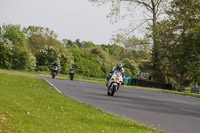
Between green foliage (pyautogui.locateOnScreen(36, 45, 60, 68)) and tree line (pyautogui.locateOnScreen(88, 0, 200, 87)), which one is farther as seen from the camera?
green foliage (pyautogui.locateOnScreen(36, 45, 60, 68))

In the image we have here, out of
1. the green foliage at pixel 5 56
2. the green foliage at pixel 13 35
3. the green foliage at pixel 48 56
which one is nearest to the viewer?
the green foliage at pixel 5 56

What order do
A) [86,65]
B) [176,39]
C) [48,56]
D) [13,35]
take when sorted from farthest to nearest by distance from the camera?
[13,35], [86,65], [48,56], [176,39]

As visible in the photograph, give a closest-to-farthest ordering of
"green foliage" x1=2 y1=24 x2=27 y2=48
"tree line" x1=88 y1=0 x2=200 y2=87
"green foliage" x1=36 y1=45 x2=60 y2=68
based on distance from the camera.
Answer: "tree line" x1=88 y1=0 x2=200 y2=87 → "green foliage" x1=36 y1=45 x2=60 y2=68 → "green foliage" x1=2 y1=24 x2=27 y2=48

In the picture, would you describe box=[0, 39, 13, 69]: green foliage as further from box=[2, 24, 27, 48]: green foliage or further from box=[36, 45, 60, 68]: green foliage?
box=[2, 24, 27, 48]: green foliage

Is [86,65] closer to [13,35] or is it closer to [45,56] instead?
[45,56]

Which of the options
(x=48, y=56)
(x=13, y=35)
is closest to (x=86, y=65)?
(x=48, y=56)

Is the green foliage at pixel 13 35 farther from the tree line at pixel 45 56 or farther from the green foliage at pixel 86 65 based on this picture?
the green foliage at pixel 86 65

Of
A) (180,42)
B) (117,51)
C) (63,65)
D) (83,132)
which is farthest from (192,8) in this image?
(63,65)

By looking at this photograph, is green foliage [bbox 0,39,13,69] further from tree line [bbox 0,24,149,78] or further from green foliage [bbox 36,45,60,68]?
green foliage [bbox 36,45,60,68]

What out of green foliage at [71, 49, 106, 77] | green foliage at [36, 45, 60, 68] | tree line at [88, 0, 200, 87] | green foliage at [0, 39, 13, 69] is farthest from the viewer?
green foliage at [71, 49, 106, 77]

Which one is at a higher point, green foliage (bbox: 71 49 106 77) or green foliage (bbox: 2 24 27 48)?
green foliage (bbox: 2 24 27 48)

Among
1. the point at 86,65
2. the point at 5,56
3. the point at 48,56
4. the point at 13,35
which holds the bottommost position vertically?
the point at 86,65

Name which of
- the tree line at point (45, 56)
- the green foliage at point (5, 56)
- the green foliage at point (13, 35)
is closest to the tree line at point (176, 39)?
the tree line at point (45, 56)

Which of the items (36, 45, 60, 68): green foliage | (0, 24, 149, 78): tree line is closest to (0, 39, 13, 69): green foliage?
(0, 24, 149, 78): tree line
